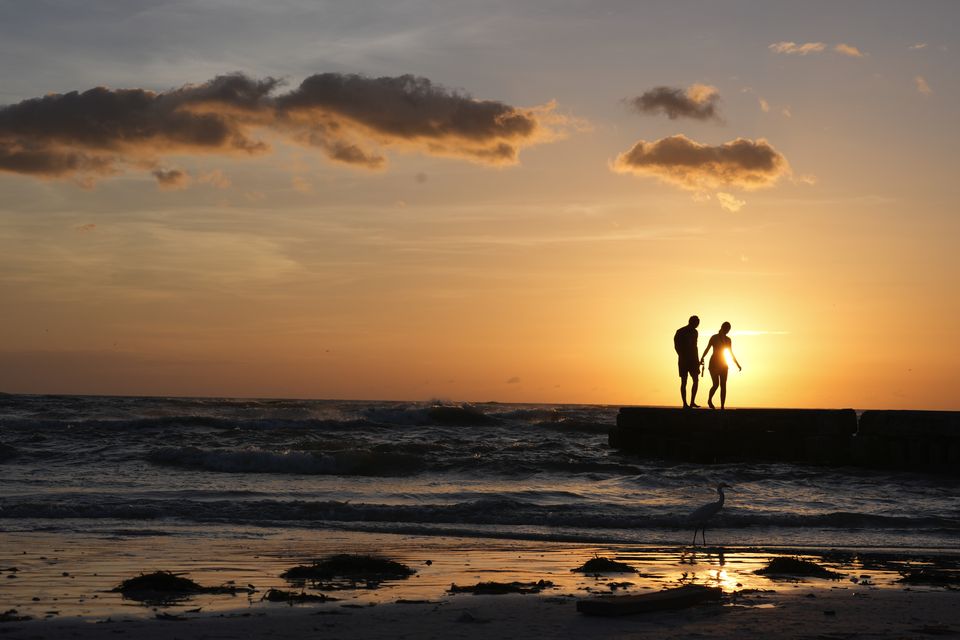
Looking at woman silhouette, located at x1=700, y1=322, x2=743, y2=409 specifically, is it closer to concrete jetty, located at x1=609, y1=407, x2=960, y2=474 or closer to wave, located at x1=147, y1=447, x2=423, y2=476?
concrete jetty, located at x1=609, y1=407, x2=960, y2=474

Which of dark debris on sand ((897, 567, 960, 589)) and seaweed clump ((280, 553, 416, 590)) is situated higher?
dark debris on sand ((897, 567, 960, 589))

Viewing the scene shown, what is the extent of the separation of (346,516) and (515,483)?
5644 millimetres

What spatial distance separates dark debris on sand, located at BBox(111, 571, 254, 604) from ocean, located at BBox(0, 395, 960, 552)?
15.1ft

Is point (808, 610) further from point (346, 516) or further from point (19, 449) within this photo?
point (19, 449)

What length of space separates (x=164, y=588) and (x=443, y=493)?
10667mm

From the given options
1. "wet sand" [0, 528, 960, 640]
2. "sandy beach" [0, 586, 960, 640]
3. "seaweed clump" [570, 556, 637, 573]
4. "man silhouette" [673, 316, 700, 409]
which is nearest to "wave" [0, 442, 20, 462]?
"wet sand" [0, 528, 960, 640]

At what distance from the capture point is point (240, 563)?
33.7 ft

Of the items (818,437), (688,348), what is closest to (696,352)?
(688,348)

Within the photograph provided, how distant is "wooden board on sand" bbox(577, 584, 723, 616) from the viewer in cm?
733

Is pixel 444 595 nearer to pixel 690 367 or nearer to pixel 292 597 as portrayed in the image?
pixel 292 597

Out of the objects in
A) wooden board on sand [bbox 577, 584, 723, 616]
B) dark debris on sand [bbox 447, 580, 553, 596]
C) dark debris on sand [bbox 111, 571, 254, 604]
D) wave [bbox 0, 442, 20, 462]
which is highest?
wooden board on sand [bbox 577, 584, 723, 616]

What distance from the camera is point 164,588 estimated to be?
8352mm

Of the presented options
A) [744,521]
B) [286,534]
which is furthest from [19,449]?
[744,521]

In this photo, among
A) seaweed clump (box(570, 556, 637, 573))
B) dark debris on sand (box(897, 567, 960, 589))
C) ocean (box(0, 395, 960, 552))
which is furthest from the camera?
ocean (box(0, 395, 960, 552))
